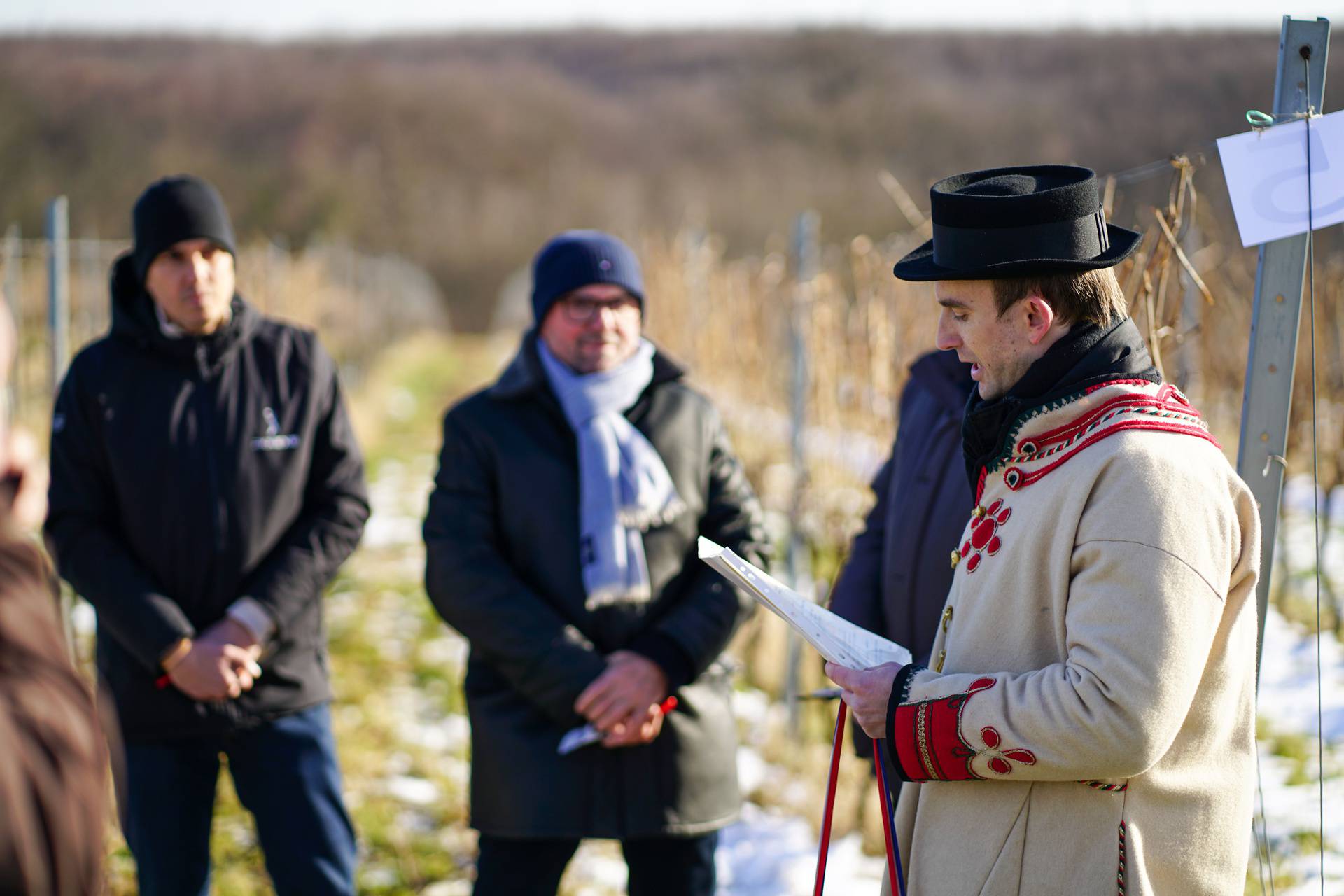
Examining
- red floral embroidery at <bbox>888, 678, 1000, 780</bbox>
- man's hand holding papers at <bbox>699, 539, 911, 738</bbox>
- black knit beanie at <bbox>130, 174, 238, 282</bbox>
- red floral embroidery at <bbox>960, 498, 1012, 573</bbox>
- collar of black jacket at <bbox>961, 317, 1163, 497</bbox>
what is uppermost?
black knit beanie at <bbox>130, 174, 238, 282</bbox>

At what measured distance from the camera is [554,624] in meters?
2.44

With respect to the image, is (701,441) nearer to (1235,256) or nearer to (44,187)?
(1235,256)

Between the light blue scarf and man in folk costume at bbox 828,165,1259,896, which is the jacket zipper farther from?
man in folk costume at bbox 828,165,1259,896

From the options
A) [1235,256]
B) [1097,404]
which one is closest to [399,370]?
[1235,256]

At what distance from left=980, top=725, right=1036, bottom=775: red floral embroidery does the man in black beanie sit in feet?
5.24

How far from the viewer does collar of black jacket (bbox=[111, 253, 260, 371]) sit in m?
2.69

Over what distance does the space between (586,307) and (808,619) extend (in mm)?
1112

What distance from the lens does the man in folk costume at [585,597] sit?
2418mm

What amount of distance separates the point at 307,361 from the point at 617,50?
2785 inches

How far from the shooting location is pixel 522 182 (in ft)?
184

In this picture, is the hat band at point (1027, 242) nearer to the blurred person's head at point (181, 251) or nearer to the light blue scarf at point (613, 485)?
the light blue scarf at point (613, 485)

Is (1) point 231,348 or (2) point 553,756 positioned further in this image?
(1) point 231,348

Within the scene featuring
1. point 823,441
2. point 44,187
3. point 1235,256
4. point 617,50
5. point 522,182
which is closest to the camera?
point 823,441

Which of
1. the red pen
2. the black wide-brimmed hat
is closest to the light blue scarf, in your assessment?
the red pen
